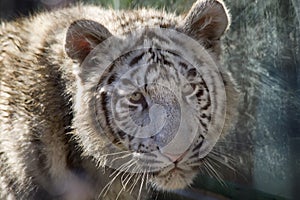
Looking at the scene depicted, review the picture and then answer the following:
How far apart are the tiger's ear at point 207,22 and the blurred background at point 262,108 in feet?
1.06

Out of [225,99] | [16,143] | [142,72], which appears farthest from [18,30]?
[225,99]

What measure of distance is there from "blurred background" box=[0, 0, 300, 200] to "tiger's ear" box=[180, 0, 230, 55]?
32 centimetres

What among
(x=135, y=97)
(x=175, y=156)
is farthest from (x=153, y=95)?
(x=175, y=156)

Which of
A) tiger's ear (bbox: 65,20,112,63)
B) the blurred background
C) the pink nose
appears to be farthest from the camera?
the blurred background

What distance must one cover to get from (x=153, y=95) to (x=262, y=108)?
0.79 metres

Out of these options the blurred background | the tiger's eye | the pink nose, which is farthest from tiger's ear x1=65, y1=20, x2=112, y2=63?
the blurred background

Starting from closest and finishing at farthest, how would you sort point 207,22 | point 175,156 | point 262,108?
point 175,156, point 207,22, point 262,108

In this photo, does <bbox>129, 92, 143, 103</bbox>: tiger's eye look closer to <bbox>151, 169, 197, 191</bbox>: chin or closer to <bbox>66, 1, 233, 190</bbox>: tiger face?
<bbox>66, 1, 233, 190</bbox>: tiger face

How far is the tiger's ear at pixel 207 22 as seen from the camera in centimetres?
228

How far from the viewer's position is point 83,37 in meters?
2.21

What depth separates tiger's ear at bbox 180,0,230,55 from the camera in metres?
2.28

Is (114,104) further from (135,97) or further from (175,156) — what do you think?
(175,156)

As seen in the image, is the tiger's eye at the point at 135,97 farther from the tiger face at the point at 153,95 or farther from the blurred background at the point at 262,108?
the blurred background at the point at 262,108

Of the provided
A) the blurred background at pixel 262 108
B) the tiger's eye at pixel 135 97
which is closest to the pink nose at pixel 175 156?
the tiger's eye at pixel 135 97
